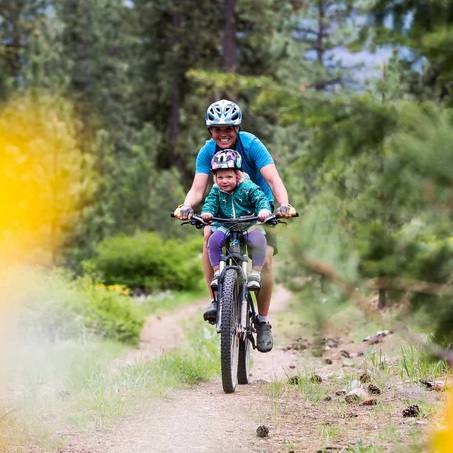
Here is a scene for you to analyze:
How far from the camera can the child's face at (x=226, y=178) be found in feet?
20.1

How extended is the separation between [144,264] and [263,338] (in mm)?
14158

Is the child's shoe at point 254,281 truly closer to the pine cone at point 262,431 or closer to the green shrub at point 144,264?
the pine cone at point 262,431

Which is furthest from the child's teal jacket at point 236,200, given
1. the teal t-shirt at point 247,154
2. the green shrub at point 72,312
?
the green shrub at point 72,312

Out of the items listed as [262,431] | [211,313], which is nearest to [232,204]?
[211,313]

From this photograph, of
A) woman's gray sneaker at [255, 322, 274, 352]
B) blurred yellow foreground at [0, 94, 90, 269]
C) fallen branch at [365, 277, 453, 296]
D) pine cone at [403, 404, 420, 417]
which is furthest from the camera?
blurred yellow foreground at [0, 94, 90, 269]

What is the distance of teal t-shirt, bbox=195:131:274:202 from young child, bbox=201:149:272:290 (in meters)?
0.19

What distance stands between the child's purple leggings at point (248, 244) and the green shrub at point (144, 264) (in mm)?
13499

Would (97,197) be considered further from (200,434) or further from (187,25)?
(200,434)

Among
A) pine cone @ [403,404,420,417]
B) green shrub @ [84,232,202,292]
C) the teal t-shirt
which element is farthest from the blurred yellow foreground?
pine cone @ [403,404,420,417]

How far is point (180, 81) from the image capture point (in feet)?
113

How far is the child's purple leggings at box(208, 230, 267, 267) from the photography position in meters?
6.29

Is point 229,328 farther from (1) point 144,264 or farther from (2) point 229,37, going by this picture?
(2) point 229,37

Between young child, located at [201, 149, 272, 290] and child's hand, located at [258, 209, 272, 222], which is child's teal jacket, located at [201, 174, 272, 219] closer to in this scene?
young child, located at [201, 149, 272, 290]

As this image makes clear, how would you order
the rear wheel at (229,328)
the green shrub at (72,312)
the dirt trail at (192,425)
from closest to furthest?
1. the dirt trail at (192,425)
2. the rear wheel at (229,328)
3. the green shrub at (72,312)
